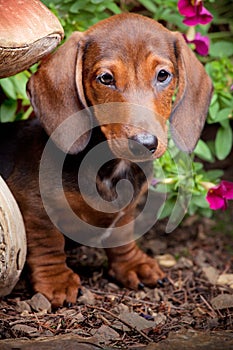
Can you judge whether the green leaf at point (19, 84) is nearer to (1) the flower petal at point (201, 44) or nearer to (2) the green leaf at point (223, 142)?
(1) the flower petal at point (201, 44)

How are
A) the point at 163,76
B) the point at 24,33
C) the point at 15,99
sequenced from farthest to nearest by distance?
the point at 15,99 < the point at 163,76 < the point at 24,33

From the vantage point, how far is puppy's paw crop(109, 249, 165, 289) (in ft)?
13.6

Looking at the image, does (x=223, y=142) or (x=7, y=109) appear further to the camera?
(x=223, y=142)

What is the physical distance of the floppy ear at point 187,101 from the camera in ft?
12.6

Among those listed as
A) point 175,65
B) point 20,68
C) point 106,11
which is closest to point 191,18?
point 175,65

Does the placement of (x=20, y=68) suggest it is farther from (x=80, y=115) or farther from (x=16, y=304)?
(x=16, y=304)

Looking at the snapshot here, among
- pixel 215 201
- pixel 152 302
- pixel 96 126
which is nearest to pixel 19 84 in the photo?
pixel 96 126

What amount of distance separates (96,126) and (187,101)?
1.80 ft

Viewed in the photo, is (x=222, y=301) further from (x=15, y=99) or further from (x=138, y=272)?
(x=15, y=99)

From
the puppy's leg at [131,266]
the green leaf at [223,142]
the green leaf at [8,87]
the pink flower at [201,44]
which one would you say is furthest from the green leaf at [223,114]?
the green leaf at [8,87]


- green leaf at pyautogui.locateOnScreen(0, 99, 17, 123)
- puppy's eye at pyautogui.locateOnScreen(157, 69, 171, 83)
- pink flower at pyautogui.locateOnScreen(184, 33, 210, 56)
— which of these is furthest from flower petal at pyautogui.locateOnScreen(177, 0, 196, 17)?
green leaf at pyautogui.locateOnScreen(0, 99, 17, 123)

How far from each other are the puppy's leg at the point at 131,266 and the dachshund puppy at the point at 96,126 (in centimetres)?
1

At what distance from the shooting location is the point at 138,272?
4.22m

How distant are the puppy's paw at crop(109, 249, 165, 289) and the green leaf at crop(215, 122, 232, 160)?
3.23 ft
